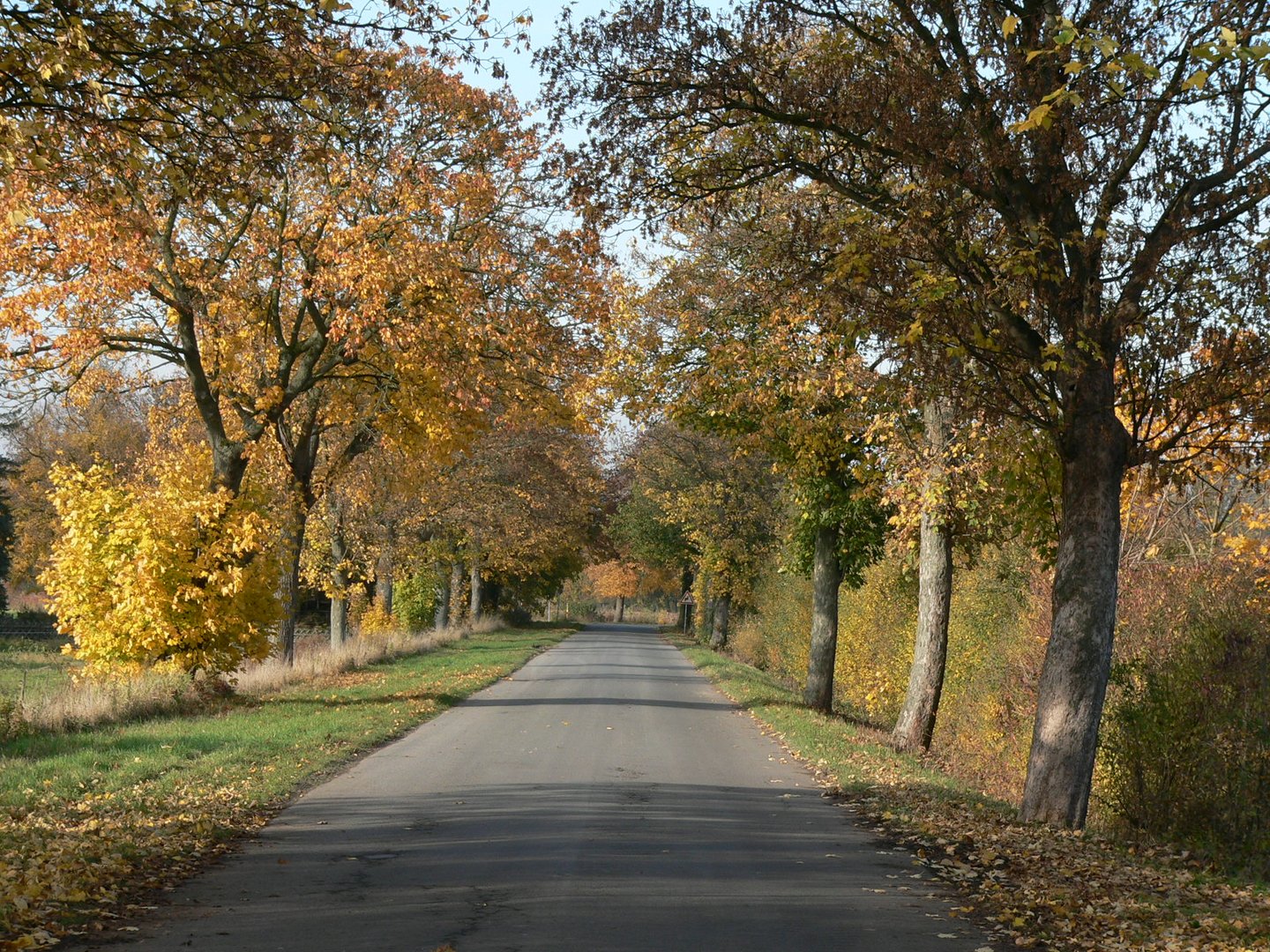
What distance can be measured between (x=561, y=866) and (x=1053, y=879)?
345 cm

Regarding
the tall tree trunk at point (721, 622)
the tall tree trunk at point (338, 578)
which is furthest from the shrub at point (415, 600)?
the tall tree trunk at point (721, 622)

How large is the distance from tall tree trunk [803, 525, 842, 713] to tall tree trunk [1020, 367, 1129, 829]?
40.8 feet

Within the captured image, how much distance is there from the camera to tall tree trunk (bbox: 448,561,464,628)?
52.9 metres

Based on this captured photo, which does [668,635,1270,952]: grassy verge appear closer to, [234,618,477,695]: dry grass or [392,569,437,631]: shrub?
[234,618,477,695]: dry grass

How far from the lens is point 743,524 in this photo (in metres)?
41.8

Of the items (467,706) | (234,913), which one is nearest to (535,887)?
(234,913)

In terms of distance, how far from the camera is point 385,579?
42.2 metres

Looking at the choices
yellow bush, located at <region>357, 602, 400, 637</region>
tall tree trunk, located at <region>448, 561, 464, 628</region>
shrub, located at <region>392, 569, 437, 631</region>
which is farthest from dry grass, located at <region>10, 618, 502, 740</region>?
tall tree trunk, located at <region>448, 561, 464, 628</region>

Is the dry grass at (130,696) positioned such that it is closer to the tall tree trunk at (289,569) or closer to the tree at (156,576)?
the tree at (156,576)

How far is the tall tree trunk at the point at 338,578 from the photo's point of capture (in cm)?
3672

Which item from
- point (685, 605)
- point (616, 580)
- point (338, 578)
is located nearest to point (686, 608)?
point (685, 605)

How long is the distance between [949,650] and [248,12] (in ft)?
58.4

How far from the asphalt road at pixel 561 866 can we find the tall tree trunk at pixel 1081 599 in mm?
1967

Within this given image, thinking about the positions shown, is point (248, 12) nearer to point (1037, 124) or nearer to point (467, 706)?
point (1037, 124)
